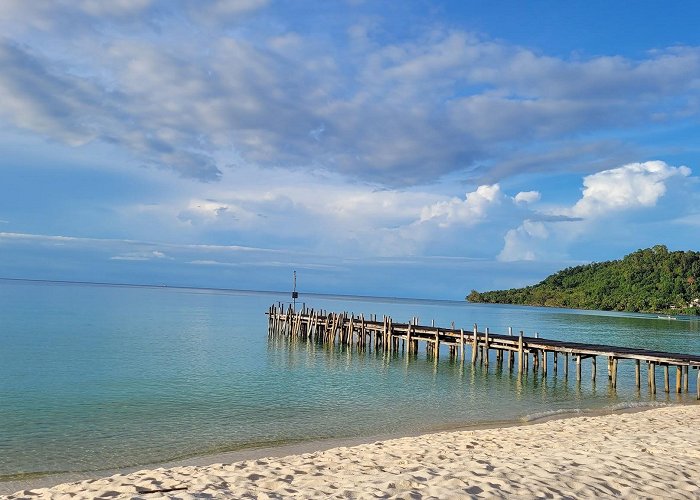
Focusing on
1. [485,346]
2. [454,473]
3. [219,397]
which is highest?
[454,473]

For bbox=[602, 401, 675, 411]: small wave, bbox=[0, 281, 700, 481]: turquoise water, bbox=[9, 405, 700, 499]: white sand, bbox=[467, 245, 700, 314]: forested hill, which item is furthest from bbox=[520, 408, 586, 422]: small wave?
bbox=[467, 245, 700, 314]: forested hill

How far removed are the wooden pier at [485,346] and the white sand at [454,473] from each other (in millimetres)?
12317

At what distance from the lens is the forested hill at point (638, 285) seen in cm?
12344

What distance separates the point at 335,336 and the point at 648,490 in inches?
1318

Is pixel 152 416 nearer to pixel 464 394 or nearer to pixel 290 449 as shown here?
pixel 290 449

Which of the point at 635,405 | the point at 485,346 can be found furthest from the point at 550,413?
the point at 485,346

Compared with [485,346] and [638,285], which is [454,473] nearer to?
[485,346]

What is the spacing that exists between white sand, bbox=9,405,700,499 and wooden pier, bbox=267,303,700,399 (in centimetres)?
1232

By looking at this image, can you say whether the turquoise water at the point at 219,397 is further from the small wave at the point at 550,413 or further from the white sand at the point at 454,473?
the white sand at the point at 454,473

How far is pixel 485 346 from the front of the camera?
99.8 feet

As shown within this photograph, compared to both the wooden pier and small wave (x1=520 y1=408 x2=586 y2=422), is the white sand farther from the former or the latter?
the wooden pier

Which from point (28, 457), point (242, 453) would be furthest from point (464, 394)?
point (28, 457)

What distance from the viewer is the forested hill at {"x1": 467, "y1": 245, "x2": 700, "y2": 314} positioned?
4860 inches

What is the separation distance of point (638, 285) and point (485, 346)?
11782 centimetres
